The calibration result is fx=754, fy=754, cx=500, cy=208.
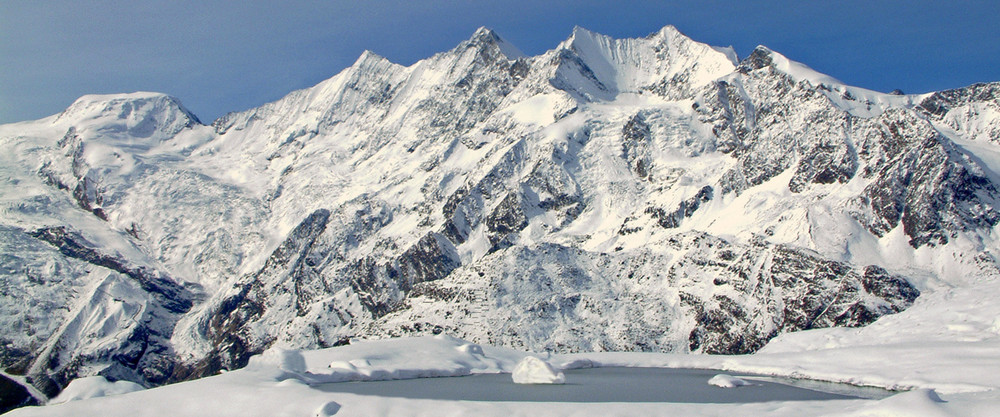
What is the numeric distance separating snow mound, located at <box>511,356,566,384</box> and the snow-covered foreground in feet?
30.6

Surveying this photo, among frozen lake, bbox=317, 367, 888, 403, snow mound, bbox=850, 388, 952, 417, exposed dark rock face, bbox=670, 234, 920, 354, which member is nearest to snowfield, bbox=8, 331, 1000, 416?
snow mound, bbox=850, 388, 952, 417

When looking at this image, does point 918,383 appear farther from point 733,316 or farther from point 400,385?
point 733,316

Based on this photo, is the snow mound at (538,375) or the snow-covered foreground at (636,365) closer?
the snow-covered foreground at (636,365)

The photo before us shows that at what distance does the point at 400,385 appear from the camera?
76.1m

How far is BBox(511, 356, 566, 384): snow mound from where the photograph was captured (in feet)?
266

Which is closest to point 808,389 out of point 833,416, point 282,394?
point 833,416

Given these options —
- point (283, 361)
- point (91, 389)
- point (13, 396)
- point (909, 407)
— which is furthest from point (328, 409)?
point (13, 396)

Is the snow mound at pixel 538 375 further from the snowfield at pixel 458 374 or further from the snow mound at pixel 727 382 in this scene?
the snow mound at pixel 727 382

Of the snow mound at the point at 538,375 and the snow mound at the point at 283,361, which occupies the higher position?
the snow mound at the point at 283,361

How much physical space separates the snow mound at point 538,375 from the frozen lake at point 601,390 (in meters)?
1.33

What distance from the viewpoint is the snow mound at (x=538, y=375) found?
266 ft

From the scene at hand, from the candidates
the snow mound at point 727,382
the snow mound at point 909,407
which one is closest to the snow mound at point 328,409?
the snow mound at point 909,407

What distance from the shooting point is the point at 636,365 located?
4437 inches

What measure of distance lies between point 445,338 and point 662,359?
3564 cm
